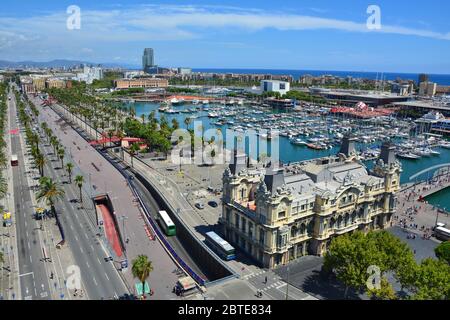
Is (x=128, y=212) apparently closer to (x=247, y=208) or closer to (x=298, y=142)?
(x=247, y=208)

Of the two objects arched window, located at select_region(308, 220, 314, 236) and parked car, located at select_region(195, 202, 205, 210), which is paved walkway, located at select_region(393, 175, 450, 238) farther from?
parked car, located at select_region(195, 202, 205, 210)

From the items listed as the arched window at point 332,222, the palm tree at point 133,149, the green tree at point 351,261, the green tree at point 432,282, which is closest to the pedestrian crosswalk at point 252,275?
the green tree at point 351,261

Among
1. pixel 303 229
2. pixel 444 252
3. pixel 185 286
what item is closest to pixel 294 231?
pixel 303 229

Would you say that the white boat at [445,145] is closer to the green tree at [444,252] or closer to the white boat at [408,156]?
the white boat at [408,156]

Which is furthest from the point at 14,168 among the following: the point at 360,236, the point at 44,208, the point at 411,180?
the point at 411,180

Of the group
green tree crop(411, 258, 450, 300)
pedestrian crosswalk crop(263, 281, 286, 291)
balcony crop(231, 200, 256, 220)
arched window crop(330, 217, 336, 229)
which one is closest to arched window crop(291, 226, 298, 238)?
balcony crop(231, 200, 256, 220)
